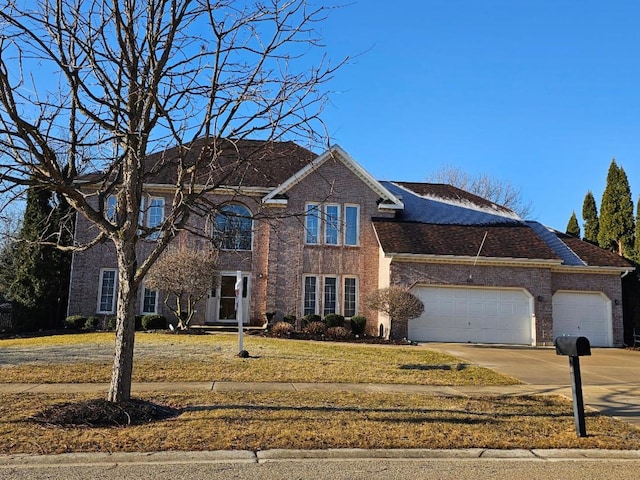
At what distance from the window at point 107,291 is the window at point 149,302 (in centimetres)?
128

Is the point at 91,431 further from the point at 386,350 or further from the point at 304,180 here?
the point at 304,180

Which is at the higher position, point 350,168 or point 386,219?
point 350,168

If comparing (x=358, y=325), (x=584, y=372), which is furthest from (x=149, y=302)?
(x=584, y=372)

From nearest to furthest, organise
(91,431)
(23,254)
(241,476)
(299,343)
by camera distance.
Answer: (241,476) < (91,431) < (299,343) < (23,254)

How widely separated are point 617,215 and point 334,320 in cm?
1600

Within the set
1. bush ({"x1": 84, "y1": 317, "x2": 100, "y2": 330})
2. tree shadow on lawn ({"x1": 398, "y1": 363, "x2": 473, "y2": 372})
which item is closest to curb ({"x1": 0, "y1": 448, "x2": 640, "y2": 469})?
tree shadow on lawn ({"x1": 398, "y1": 363, "x2": 473, "y2": 372})

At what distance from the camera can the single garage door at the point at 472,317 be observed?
20.9 meters

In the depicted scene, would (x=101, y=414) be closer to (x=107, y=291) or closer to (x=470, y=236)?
(x=107, y=291)

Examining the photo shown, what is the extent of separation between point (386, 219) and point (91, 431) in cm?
1804

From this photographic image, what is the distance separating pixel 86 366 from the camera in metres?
11.9

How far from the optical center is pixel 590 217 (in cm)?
3138

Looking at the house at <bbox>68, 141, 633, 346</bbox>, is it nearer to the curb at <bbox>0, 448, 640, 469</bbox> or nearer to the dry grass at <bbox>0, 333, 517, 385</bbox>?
the dry grass at <bbox>0, 333, 517, 385</bbox>

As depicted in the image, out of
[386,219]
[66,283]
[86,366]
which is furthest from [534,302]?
[66,283]

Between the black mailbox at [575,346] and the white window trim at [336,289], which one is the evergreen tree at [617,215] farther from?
the black mailbox at [575,346]
